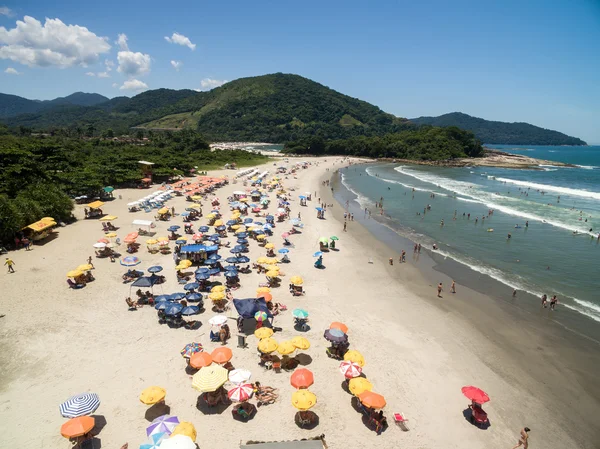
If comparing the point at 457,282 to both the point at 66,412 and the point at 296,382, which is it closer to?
the point at 296,382

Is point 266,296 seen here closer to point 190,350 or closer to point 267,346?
point 267,346

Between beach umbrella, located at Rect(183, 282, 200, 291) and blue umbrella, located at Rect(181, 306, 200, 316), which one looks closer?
blue umbrella, located at Rect(181, 306, 200, 316)

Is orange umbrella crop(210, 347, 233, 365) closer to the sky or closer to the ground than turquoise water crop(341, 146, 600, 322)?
closer to the ground

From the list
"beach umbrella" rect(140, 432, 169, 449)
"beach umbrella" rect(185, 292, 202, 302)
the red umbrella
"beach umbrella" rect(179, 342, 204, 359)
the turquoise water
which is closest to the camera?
"beach umbrella" rect(140, 432, 169, 449)

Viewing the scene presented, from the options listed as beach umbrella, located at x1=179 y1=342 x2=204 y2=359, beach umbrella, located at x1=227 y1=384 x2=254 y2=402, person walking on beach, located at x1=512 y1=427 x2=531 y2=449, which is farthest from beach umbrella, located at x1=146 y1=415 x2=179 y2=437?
person walking on beach, located at x1=512 y1=427 x2=531 y2=449

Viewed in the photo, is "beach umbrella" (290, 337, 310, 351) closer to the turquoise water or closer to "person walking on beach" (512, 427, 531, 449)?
"person walking on beach" (512, 427, 531, 449)

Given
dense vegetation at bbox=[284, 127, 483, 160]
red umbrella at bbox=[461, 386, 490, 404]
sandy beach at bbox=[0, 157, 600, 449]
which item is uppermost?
dense vegetation at bbox=[284, 127, 483, 160]
